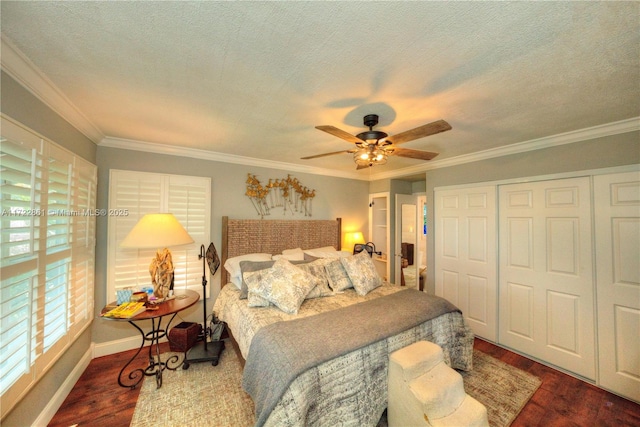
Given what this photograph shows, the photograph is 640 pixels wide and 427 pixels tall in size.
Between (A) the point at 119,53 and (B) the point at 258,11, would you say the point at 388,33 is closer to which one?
(B) the point at 258,11

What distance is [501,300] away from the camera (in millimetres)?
2871

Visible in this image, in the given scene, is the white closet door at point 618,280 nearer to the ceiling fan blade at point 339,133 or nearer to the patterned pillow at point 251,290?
the ceiling fan blade at point 339,133

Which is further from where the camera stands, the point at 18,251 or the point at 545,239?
the point at 545,239

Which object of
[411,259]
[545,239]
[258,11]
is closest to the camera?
[258,11]

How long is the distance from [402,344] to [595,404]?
1.85 meters

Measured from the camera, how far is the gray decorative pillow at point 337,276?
2.63 meters

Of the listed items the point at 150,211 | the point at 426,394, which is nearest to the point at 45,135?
the point at 150,211

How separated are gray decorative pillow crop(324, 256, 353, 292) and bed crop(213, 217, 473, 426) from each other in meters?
0.02

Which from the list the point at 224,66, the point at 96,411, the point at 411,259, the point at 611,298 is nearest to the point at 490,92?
the point at 224,66

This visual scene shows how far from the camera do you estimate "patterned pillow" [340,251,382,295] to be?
256 cm

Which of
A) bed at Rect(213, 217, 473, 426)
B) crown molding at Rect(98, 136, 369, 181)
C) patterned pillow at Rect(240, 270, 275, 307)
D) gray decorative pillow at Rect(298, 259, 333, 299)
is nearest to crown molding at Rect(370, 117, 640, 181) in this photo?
crown molding at Rect(98, 136, 369, 181)

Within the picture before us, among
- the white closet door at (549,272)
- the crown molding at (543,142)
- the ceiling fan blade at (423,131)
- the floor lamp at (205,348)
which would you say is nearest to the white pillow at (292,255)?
the floor lamp at (205,348)

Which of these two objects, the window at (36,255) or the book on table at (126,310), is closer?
the window at (36,255)

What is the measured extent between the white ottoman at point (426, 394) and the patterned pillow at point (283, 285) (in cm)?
91
